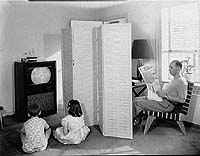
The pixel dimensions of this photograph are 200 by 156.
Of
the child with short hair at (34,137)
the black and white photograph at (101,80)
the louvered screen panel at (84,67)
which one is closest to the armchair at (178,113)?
the black and white photograph at (101,80)

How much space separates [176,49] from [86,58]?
1467 mm

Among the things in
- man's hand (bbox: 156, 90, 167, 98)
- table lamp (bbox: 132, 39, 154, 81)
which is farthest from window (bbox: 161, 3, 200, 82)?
man's hand (bbox: 156, 90, 167, 98)

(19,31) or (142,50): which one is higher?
(19,31)

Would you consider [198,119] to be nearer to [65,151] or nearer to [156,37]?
[156,37]

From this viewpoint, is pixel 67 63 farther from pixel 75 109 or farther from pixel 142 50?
pixel 142 50

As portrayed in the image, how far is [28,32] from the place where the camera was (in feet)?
16.4

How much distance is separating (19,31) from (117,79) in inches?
88.8

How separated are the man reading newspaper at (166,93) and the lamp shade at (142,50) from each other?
624 mm

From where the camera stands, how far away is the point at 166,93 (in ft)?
12.0

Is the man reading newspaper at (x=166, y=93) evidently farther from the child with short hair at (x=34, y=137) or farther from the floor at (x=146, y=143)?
the child with short hair at (x=34, y=137)

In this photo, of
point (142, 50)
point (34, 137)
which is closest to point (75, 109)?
point (34, 137)

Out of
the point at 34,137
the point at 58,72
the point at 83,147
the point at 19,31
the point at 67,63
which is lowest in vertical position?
the point at 83,147

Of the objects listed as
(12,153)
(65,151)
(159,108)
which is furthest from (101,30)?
(12,153)

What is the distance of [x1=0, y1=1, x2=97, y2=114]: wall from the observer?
473 centimetres
